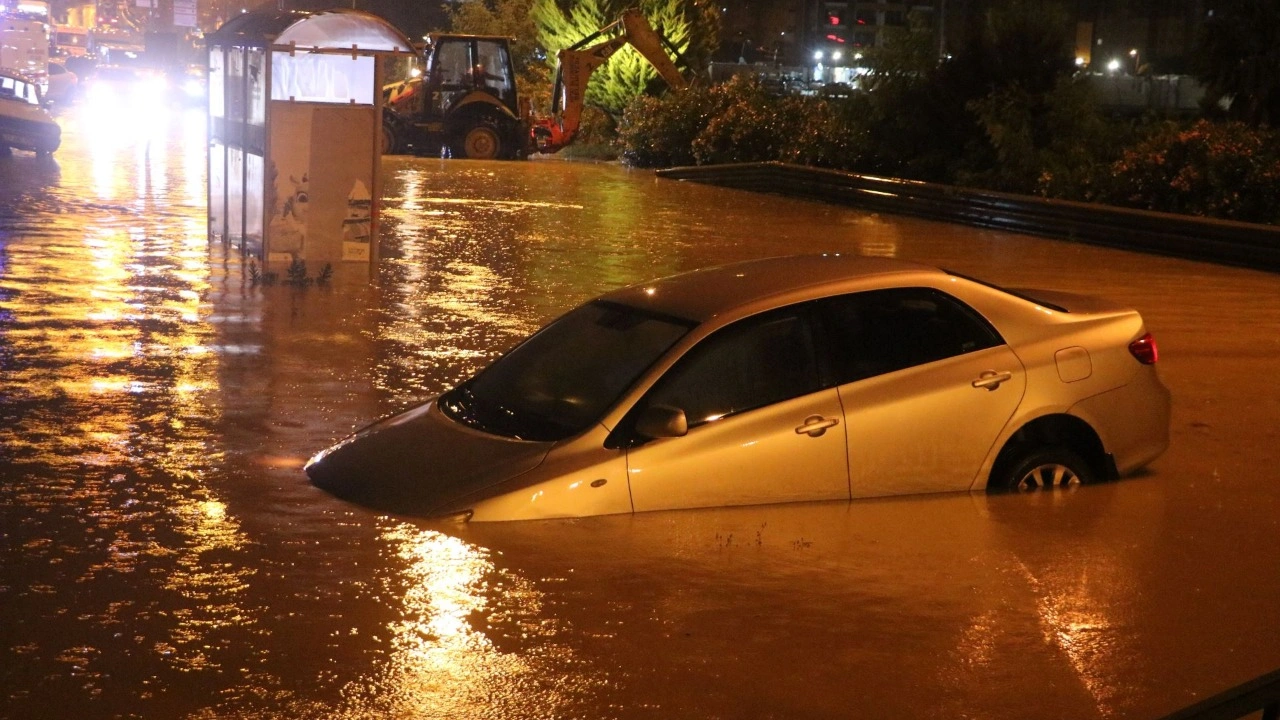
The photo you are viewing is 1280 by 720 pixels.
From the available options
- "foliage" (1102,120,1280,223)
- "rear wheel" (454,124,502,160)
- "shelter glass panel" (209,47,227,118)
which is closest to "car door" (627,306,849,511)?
"shelter glass panel" (209,47,227,118)

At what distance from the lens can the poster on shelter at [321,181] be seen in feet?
52.5

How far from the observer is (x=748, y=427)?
707 centimetres

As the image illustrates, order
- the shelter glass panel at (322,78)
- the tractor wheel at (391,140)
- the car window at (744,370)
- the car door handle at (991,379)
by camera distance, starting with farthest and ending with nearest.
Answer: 1. the tractor wheel at (391,140)
2. the shelter glass panel at (322,78)
3. the car door handle at (991,379)
4. the car window at (744,370)

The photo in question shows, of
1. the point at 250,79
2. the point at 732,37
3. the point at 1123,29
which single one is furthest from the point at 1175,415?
the point at 732,37

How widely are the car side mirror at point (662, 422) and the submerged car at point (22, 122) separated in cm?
2675

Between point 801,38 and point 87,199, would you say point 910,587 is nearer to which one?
point 87,199

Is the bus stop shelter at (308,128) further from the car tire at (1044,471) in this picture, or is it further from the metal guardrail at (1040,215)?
the metal guardrail at (1040,215)

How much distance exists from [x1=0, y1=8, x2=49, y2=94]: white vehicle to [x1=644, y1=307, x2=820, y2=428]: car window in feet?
197

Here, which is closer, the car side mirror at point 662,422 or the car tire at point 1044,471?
the car side mirror at point 662,422

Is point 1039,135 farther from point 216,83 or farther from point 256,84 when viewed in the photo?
point 256,84

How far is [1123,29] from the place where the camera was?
79.9 meters

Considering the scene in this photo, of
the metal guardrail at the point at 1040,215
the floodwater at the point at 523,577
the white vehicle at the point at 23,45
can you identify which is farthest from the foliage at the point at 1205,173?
the white vehicle at the point at 23,45

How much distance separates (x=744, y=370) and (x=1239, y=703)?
4.35 m

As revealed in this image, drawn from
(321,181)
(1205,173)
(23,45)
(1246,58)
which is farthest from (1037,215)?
(23,45)
